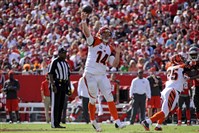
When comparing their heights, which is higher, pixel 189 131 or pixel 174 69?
pixel 174 69

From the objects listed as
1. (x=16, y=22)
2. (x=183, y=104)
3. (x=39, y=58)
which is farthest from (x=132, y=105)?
(x=16, y=22)

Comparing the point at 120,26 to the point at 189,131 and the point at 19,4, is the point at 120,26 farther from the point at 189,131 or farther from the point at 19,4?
the point at 189,131

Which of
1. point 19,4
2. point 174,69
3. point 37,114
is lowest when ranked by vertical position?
point 37,114

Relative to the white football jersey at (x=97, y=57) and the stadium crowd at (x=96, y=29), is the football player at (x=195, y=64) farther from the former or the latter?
the stadium crowd at (x=96, y=29)

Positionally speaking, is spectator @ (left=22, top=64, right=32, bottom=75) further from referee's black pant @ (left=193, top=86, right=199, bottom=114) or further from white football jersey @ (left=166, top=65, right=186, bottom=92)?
white football jersey @ (left=166, top=65, right=186, bottom=92)

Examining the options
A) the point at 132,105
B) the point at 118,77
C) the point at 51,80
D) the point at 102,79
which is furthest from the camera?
the point at 118,77

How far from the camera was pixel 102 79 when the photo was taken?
17312 mm

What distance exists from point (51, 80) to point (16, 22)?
13303 mm

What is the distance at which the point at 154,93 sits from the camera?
24938 millimetres

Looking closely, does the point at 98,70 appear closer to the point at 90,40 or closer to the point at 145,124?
the point at 90,40

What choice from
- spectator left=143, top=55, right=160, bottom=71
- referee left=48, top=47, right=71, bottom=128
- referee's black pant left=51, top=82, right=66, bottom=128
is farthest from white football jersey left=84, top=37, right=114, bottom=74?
spectator left=143, top=55, right=160, bottom=71

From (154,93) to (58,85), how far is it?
223 inches

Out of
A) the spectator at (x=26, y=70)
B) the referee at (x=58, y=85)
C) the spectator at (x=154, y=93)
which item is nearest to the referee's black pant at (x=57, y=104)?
the referee at (x=58, y=85)

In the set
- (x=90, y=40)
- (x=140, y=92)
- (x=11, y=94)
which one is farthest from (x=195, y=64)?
(x=11, y=94)
